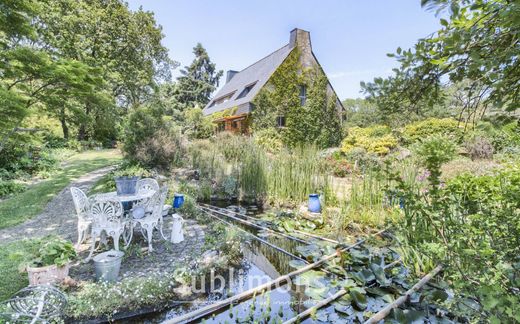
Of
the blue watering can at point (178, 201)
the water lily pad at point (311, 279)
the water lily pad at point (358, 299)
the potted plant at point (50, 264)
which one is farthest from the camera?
the blue watering can at point (178, 201)

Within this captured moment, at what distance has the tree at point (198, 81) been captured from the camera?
1122 inches

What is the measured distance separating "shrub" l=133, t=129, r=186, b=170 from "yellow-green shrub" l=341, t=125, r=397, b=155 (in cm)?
772

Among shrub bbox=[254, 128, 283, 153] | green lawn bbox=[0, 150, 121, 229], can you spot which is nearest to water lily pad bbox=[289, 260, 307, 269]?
green lawn bbox=[0, 150, 121, 229]

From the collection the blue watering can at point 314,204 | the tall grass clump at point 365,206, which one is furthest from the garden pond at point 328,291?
the blue watering can at point 314,204

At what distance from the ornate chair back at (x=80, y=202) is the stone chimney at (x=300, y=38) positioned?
14.4 meters

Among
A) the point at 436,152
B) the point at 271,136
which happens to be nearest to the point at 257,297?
the point at 436,152

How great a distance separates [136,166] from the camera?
8.38 metres

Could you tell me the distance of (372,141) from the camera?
12.4 m

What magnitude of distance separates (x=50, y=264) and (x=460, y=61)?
146 inches

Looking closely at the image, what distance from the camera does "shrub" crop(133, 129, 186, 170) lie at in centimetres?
880

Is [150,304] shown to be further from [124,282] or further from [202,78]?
[202,78]

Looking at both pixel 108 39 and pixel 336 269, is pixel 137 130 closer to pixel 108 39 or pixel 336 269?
pixel 336 269

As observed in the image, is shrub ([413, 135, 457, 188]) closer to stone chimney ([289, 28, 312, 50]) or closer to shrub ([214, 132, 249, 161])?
shrub ([214, 132, 249, 161])

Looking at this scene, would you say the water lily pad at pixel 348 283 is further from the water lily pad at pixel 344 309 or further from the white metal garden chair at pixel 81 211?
the white metal garden chair at pixel 81 211
